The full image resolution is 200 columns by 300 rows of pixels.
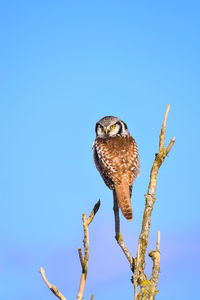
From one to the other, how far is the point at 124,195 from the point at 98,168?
1.71 meters

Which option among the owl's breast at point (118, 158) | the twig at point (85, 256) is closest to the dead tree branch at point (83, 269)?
the twig at point (85, 256)

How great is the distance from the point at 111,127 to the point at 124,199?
119 inches

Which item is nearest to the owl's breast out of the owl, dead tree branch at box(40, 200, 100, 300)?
the owl

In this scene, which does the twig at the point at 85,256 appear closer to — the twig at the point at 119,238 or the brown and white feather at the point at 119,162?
the twig at the point at 119,238

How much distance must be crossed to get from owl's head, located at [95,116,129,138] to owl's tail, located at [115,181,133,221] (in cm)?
220

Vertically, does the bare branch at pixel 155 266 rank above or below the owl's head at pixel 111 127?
below

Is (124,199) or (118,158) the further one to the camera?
(118,158)

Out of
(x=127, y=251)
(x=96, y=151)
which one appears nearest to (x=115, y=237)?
(x=127, y=251)

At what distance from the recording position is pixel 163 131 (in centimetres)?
808

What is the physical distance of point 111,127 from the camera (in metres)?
12.0

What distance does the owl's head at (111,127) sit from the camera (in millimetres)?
11875

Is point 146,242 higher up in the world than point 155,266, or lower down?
higher up

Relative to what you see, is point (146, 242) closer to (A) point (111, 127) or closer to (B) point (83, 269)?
(B) point (83, 269)

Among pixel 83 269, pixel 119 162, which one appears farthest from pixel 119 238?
pixel 119 162
